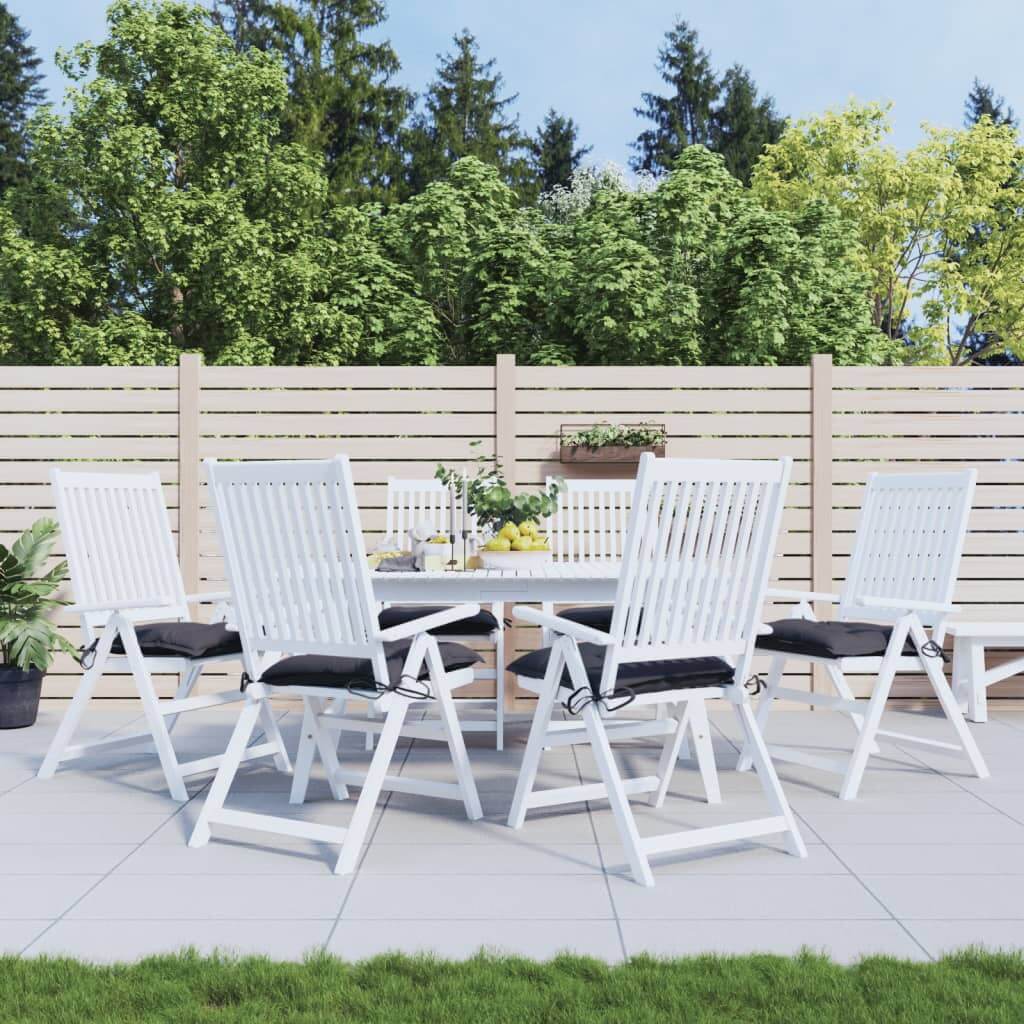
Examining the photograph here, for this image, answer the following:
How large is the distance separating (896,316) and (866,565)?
17.3 meters

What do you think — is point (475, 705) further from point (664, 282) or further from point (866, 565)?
point (664, 282)

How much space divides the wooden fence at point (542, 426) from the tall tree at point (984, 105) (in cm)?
2627

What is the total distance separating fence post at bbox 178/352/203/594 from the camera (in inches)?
228

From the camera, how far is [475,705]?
18.6ft

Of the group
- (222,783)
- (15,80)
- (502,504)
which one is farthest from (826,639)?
(15,80)

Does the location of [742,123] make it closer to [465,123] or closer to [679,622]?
[465,123]

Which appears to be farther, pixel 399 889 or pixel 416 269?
pixel 416 269

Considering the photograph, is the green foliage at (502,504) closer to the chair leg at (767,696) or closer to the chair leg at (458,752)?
the chair leg at (458,752)

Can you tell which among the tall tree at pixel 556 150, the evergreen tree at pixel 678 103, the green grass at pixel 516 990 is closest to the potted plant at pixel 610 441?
the green grass at pixel 516 990

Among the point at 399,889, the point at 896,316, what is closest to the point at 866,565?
the point at 399,889

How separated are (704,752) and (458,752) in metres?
0.84

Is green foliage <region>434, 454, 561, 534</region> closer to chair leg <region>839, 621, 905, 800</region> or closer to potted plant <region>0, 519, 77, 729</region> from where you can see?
chair leg <region>839, 621, 905, 800</region>

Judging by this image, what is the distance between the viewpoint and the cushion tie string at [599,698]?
309 centimetres

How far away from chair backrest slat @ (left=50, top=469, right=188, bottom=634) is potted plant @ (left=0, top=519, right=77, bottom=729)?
700 mm
